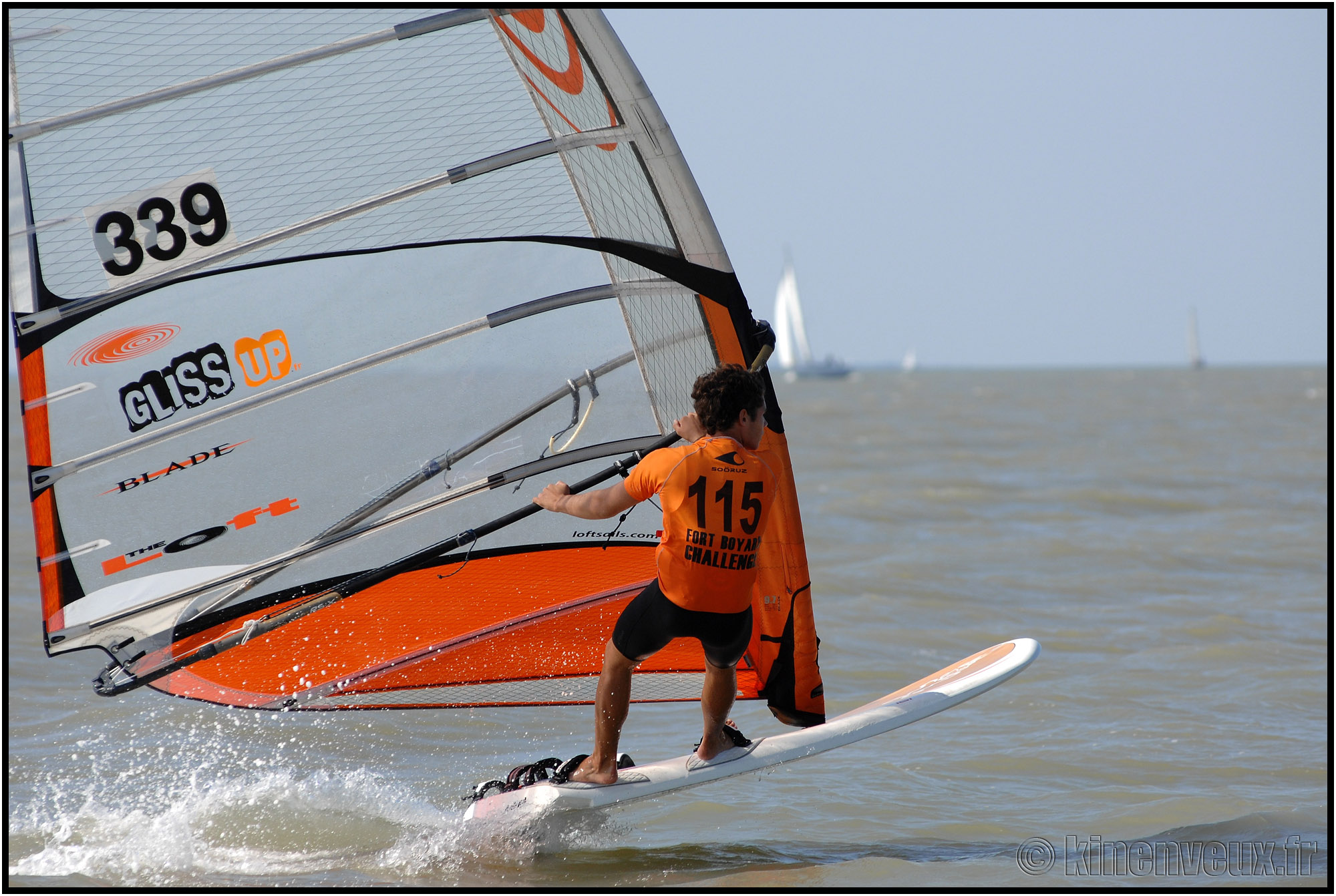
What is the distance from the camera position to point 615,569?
3.59 metres

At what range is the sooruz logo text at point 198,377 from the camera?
3092 mm

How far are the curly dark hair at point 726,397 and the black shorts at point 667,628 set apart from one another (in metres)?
0.44

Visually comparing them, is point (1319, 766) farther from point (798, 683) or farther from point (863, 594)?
point (863, 594)

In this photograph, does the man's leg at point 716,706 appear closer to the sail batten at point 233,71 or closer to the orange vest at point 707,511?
the orange vest at point 707,511

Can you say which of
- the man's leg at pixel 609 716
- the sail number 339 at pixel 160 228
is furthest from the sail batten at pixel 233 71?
the man's leg at pixel 609 716

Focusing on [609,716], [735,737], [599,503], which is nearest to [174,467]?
[599,503]

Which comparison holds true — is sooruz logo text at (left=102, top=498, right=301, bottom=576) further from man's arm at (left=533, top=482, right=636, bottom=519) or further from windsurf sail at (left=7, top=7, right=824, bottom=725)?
man's arm at (left=533, top=482, right=636, bottom=519)

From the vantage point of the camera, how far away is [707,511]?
9.29 feet

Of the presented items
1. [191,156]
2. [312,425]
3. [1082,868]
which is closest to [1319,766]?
[1082,868]

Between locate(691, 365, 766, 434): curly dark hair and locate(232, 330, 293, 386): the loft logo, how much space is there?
114 centimetres

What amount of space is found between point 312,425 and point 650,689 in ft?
4.32

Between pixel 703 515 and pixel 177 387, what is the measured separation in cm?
143

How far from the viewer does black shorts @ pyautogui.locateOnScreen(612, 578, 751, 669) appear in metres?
2.90

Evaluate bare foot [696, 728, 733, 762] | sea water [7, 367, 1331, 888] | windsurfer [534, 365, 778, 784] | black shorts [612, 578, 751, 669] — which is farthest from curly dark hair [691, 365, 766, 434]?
sea water [7, 367, 1331, 888]
